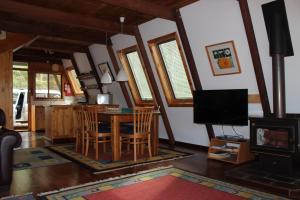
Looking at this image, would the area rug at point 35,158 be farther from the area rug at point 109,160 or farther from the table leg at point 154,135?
the table leg at point 154,135

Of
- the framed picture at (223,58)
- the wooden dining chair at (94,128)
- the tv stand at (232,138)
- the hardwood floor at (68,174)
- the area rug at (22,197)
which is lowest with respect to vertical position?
the area rug at (22,197)

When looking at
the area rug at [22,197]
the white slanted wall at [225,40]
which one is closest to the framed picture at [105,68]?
the white slanted wall at [225,40]

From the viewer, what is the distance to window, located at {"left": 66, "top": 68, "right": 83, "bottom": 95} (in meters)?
9.58

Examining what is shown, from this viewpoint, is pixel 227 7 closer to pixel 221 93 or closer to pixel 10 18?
pixel 221 93

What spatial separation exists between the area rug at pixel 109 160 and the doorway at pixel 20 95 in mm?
5024

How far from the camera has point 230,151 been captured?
4457 millimetres

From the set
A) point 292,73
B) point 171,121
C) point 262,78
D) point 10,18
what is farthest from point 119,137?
point 10,18

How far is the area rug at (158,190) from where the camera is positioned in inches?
112

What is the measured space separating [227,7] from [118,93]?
13.7ft

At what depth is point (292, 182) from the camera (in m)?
3.23

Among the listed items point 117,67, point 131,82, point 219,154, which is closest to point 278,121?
point 219,154

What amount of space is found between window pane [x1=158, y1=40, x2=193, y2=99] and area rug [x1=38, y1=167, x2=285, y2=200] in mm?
2347

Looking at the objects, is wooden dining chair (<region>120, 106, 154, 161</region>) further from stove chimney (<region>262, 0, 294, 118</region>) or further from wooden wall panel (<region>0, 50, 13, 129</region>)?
wooden wall panel (<region>0, 50, 13, 129</region>)

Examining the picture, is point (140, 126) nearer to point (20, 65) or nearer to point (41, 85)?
point (41, 85)
